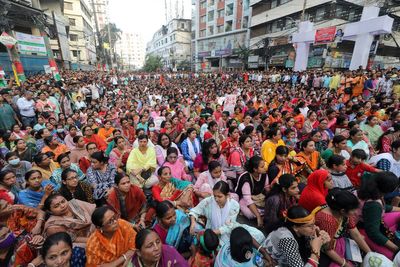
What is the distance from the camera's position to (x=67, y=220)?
240cm

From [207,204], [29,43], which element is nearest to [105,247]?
[207,204]

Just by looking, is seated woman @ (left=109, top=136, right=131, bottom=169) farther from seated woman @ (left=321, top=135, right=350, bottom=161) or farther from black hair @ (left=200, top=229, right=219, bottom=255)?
seated woman @ (left=321, top=135, right=350, bottom=161)

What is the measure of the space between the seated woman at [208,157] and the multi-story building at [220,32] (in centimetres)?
2765

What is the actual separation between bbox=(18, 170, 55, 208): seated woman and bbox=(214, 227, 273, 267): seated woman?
7.63ft

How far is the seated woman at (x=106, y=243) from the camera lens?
80.4 inches

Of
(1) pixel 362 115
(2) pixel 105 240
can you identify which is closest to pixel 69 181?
(2) pixel 105 240

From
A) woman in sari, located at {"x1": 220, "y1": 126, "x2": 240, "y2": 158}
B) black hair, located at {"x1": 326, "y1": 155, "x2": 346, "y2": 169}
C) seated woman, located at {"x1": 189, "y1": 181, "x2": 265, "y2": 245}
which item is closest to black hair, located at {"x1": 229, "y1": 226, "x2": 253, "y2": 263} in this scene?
seated woman, located at {"x1": 189, "y1": 181, "x2": 265, "y2": 245}

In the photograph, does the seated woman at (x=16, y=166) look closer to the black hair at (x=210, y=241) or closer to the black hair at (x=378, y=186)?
the black hair at (x=210, y=241)

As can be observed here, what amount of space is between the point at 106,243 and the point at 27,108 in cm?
719

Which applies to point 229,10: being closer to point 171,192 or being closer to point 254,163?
point 254,163

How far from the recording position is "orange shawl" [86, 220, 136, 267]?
206cm

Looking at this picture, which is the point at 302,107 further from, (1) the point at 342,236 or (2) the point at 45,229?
(2) the point at 45,229

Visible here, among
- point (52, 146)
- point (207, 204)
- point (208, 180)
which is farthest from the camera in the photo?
point (52, 146)

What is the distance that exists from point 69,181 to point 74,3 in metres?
42.0
